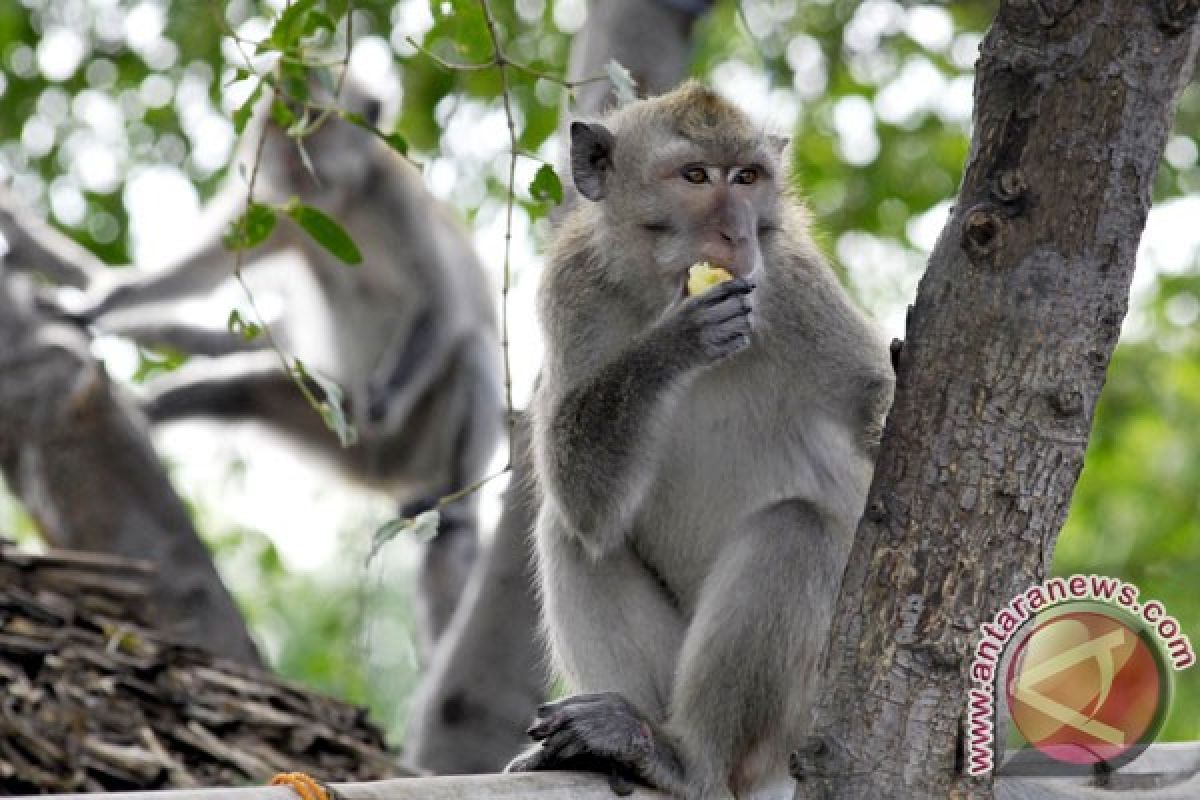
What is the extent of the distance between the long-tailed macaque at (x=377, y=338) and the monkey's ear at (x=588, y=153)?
17.2 feet

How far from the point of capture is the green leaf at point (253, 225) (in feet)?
13.4

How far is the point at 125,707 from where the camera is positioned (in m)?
4.77

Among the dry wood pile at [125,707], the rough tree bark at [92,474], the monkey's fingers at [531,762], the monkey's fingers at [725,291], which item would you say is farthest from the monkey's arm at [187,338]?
the monkey's fingers at [725,291]

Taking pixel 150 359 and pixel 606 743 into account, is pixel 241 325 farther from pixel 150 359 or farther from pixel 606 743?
pixel 150 359

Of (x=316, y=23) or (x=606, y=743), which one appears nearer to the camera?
(x=606, y=743)

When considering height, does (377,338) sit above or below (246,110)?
above

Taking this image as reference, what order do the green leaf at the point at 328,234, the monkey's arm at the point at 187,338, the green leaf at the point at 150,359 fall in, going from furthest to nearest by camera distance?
1. the monkey's arm at the point at 187,338
2. the green leaf at the point at 150,359
3. the green leaf at the point at 328,234

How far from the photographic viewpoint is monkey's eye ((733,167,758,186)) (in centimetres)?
398

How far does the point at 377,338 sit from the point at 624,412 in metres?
8.08

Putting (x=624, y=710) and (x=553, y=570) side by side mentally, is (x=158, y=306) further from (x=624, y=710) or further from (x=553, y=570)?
(x=624, y=710)

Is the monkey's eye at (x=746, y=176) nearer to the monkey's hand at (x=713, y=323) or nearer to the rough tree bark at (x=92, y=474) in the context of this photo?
the monkey's hand at (x=713, y=323)

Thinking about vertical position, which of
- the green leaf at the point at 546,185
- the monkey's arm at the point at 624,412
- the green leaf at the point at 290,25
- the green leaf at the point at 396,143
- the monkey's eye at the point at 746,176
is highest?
the green leaf at the point at 290,25

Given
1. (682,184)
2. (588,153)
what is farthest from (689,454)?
(588,153)

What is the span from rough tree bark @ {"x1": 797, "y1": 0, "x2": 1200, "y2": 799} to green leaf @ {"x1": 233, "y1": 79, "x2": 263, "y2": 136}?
5.64 feet
